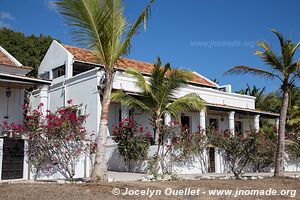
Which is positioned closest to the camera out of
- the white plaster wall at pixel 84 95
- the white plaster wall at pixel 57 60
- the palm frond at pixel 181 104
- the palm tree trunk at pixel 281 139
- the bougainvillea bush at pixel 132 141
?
the palm tree trunk at pixel 281 139

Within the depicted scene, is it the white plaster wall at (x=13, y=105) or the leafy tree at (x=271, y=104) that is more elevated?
the leafy tree at (x=271, y=104)

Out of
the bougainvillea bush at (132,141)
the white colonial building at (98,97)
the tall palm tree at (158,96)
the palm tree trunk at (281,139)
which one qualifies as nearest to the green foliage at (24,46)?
the white colonial building at (98,97)

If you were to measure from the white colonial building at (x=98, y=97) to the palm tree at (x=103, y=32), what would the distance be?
10.8 ft

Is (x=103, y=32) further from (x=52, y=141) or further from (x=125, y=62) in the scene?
(x=125, y=62)

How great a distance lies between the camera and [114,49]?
10367 mm

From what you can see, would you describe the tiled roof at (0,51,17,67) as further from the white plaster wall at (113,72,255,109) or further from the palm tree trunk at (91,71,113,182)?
the palm tree trunk at (91,71,113,182)

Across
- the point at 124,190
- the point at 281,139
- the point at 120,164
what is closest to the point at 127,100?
the point at 120,164

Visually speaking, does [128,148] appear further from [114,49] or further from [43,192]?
[43,192]

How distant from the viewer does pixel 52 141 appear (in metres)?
11.8

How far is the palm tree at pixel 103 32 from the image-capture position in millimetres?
9750

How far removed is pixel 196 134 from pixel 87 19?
9730 mm

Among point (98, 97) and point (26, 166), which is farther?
point (98, 97)

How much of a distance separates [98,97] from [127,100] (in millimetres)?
2024

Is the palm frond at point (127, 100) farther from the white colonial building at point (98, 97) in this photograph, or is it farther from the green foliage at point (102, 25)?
the green foliage at point (102, 25)
